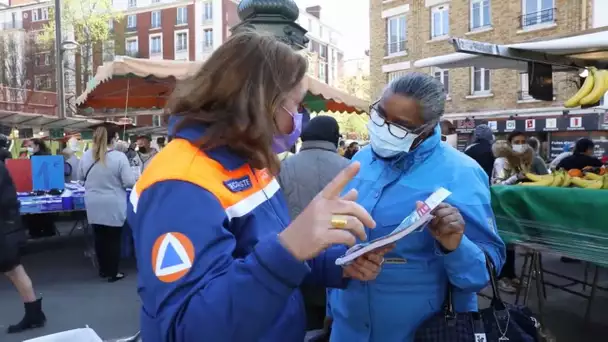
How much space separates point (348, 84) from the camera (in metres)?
Answer: 46.6

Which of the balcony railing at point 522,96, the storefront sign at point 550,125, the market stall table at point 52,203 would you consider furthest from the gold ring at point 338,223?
the balcony railing at point 522,96

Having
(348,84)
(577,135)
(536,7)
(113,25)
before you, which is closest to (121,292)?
(577,135)

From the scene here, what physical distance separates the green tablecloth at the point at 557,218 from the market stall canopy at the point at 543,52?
1.14 m

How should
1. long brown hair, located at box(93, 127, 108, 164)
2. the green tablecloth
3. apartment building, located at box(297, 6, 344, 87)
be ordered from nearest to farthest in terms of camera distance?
the green tablecloth, long brown hair, located at box(93, 127, 108, 164), apartment building, located at box(297, 6, 344, 87)

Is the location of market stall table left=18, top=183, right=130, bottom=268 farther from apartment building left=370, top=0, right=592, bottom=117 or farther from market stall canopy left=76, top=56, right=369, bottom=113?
apartment building left=370, top=0, right=592, bottom=117

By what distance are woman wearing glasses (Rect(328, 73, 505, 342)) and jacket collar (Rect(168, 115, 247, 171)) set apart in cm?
86

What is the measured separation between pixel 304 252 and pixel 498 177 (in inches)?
233

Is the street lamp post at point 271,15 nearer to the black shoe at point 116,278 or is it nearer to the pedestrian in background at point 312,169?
the pedestrian in background at point 312,169

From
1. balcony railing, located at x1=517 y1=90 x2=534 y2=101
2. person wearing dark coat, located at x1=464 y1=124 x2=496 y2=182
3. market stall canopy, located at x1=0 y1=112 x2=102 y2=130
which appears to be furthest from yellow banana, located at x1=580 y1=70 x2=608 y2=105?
market stall canopy, located at x1=0 y1=112 x2=102 y2=130

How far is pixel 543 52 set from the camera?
4500mm

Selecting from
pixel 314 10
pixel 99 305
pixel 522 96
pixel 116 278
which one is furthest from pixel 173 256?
pixel 314 10

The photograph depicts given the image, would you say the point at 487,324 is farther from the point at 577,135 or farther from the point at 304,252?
the point at 577,135

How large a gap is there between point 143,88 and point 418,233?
7.07 m

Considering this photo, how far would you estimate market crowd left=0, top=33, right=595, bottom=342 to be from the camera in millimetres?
1043
